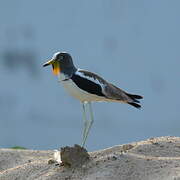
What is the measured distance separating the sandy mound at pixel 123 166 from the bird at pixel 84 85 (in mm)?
310

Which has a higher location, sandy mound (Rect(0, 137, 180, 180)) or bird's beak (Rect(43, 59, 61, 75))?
bird's beak (Rect(43, 59, 61, 75))

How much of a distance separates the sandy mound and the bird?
1.02 ft

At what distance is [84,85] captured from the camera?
4.96 metres

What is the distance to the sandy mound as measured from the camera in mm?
4504

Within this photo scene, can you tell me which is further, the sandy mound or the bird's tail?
the bird's tail

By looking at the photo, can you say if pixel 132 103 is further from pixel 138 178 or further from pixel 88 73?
pixel 138 178

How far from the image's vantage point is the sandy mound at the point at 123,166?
4.50 m

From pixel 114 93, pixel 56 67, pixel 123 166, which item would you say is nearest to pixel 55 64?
pixel 56 67

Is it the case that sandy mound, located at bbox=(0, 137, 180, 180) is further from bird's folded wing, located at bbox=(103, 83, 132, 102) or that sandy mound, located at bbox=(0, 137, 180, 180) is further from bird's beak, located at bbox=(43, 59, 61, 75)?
A: bird's beak, located at bbox=(43, 59, 61, 75)

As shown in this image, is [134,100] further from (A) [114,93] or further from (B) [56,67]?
(B) [56,67]

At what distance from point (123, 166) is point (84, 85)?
707 mm

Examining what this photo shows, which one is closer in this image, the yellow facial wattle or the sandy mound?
the sandy mound

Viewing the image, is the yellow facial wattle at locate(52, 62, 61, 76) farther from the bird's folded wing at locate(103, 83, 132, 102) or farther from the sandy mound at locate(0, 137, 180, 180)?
the sandy mound at locate(0, 137, 180, 180)

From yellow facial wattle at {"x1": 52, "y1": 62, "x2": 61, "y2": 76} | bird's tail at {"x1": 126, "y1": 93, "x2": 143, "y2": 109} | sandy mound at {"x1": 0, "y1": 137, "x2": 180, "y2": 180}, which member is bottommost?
sandy mound at {"x1": 0, "y1": 137, "x2": 180, "y2": 180}
